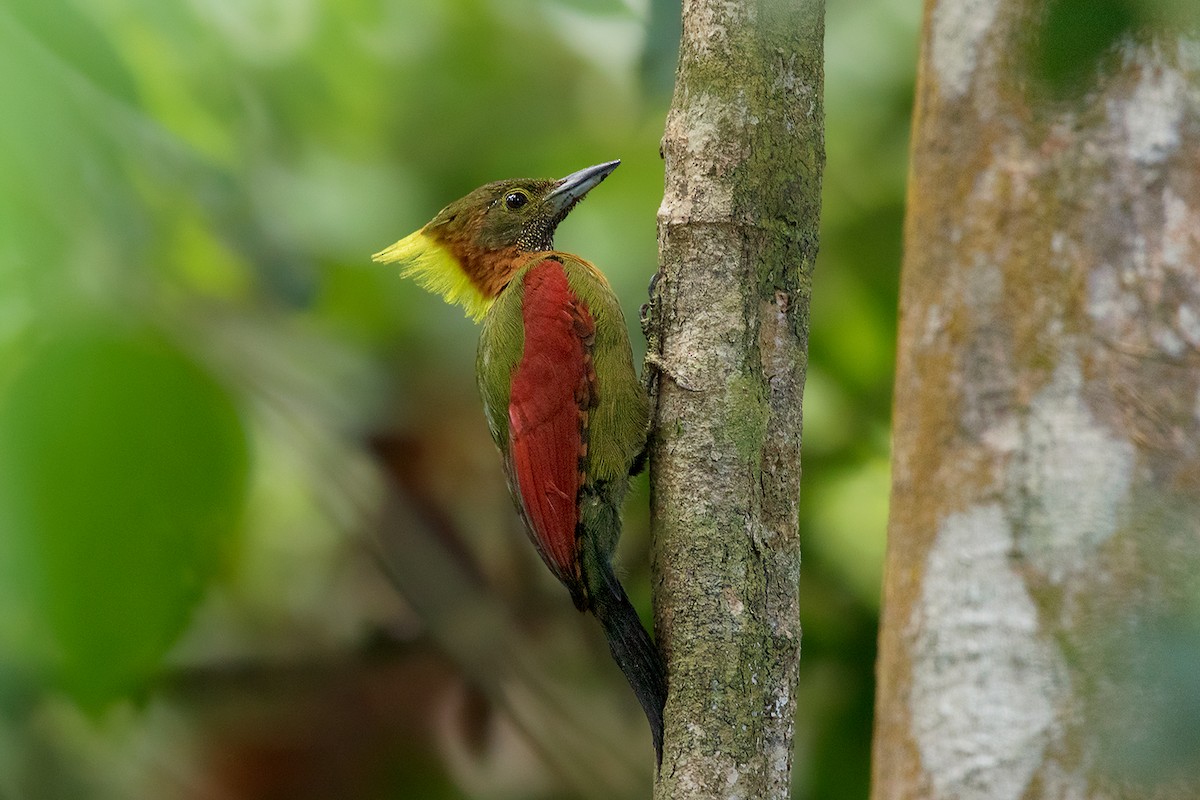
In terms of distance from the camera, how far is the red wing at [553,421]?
8.48 ft

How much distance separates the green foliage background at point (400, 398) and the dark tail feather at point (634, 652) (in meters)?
0.73

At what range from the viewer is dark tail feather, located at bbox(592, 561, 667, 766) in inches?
84.7

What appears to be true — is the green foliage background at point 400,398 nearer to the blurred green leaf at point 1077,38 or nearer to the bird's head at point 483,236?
the bird's head at point 483,236

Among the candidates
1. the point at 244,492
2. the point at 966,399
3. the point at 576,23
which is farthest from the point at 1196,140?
the point at 576,23

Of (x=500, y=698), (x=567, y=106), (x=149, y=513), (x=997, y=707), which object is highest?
(x=567, y=106)

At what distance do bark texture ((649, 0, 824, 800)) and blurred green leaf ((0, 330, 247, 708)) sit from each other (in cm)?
85

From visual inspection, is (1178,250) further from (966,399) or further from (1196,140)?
(966,399)

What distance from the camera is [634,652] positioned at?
225 centimetres

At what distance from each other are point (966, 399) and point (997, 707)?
0.57 m

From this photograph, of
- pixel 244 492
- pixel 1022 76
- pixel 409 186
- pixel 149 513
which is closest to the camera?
pixel 1022 76

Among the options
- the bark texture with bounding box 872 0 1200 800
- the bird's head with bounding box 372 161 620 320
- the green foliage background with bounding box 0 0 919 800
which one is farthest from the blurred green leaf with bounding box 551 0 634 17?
Answer: the bird's head with bounding box 372 161 620 320

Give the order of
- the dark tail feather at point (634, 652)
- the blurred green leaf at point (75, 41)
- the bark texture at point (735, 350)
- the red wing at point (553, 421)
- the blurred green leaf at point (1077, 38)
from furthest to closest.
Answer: the red wing at point (553, 421) → the dark tail feather at point (634, 652) → the bark texture at point (735, 350) → the blurred green leaf at point (75, 41) → the blurred green leaf at point (1077, 38)

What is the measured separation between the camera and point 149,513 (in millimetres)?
1674

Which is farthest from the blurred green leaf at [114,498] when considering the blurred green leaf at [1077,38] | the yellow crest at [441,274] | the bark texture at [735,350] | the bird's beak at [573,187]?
the bird's beak at [573,187]
